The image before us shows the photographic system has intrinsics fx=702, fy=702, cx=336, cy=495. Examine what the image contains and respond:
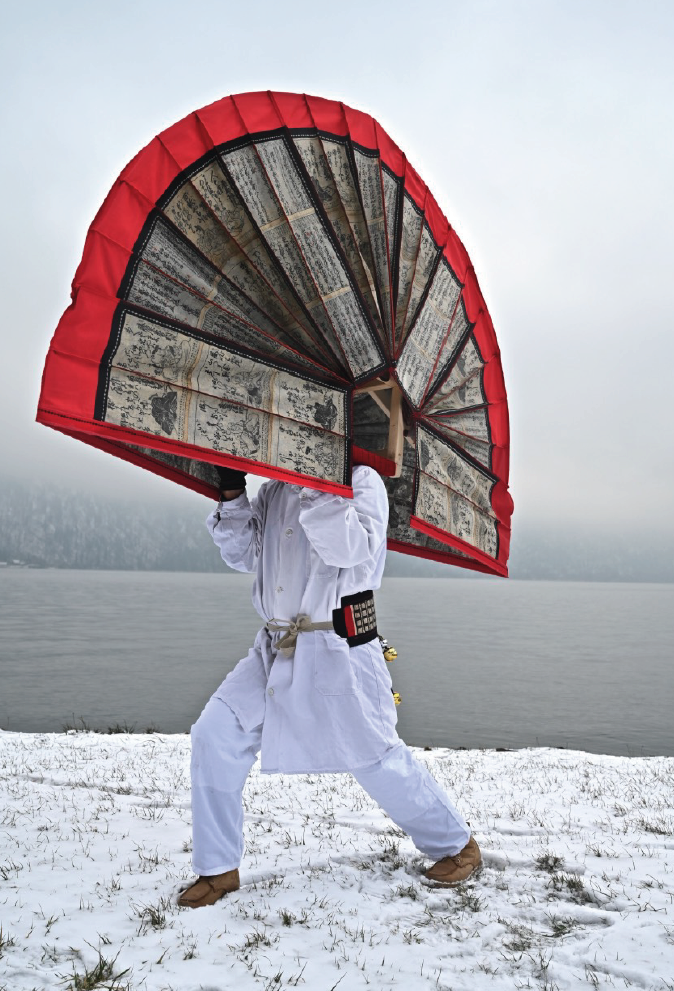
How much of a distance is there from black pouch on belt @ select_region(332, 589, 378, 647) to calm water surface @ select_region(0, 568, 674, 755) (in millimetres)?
10034

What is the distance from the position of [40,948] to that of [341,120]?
12.4ft

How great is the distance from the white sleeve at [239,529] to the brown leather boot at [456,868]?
1826mm

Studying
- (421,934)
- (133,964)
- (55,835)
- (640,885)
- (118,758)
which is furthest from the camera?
(118,758)

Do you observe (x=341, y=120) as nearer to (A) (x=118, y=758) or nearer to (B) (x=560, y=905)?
(B) (x=560, y=905)

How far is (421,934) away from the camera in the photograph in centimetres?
295

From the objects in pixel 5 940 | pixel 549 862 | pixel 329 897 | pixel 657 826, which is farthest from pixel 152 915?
pixel 657 826

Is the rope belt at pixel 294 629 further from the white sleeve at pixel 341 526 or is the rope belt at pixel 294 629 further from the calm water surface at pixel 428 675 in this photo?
the calm water surface at pixel 428 675

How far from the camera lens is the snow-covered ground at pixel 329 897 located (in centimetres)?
261

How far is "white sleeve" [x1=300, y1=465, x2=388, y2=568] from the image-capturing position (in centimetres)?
318

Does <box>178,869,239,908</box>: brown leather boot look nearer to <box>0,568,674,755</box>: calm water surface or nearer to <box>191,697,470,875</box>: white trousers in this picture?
<box>191,697,470,875</box>: white trousers

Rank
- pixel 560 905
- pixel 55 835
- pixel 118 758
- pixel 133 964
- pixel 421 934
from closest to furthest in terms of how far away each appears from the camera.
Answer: pixel 133 964
pixel 421 934
pixel 560 905
pixel 55 835
pixel 118 758

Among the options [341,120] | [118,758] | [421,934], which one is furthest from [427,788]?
[118,758]

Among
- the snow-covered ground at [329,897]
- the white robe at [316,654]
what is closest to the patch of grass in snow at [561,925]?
the snow-covered ground at [329,897]

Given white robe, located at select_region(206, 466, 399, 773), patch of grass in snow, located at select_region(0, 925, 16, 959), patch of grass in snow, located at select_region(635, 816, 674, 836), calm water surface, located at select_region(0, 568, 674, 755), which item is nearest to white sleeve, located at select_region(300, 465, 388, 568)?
white robe, located at select_region(206, 466, 399, 773)
